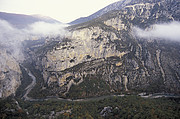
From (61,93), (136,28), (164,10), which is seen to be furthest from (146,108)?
(164,10)

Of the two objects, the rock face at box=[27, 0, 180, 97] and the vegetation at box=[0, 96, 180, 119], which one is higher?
the rock face at box=[27, 0, 180, 97]

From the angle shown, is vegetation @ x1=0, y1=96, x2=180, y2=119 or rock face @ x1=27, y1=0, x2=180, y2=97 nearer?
vegetation @ x1=0, y1=96, x2=180, y2=119

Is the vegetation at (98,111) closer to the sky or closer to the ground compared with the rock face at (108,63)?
closer to the ground

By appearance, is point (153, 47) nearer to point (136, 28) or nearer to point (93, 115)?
point (136, 28)

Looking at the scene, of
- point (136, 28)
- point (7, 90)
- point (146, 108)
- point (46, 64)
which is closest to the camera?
point (146, 108)

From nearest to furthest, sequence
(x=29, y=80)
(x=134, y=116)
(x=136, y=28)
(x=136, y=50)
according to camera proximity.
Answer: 1. (x=134, y=116)
2. (x=29, y=80)
3. (x=136, y=50)
4. (x=136, y=28)

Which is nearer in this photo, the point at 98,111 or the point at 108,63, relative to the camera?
the point at 98,111

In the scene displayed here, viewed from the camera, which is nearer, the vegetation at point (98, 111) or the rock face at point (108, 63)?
the vegetation at point (98, 111)

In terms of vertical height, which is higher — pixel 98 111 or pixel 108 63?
pixel 108 63
